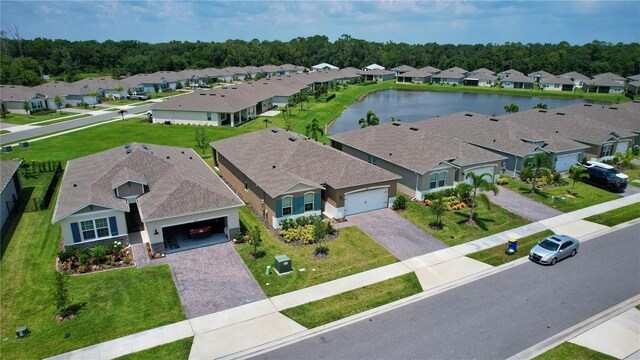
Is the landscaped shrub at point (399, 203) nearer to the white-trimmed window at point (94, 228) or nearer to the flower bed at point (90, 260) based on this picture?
the flower bed at point (90, 260)

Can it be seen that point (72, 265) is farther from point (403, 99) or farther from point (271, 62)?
point (271, 62)

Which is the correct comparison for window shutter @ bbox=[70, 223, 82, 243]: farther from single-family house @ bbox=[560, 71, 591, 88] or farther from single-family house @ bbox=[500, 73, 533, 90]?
single-family house @ bbox=[560, 71, 591, 88]

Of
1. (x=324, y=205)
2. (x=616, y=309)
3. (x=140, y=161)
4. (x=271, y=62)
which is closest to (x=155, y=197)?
(x=140, y=161)

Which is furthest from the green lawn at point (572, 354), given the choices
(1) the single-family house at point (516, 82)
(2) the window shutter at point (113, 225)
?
(1) the single-family house at point (516, 82)

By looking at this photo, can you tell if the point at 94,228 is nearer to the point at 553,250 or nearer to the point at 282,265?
the point at 282,265

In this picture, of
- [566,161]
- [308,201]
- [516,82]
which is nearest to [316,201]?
[308,201]

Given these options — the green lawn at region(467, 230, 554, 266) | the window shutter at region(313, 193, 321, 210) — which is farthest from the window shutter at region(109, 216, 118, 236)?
the green lawn at region(467, 230, 554, 266)
